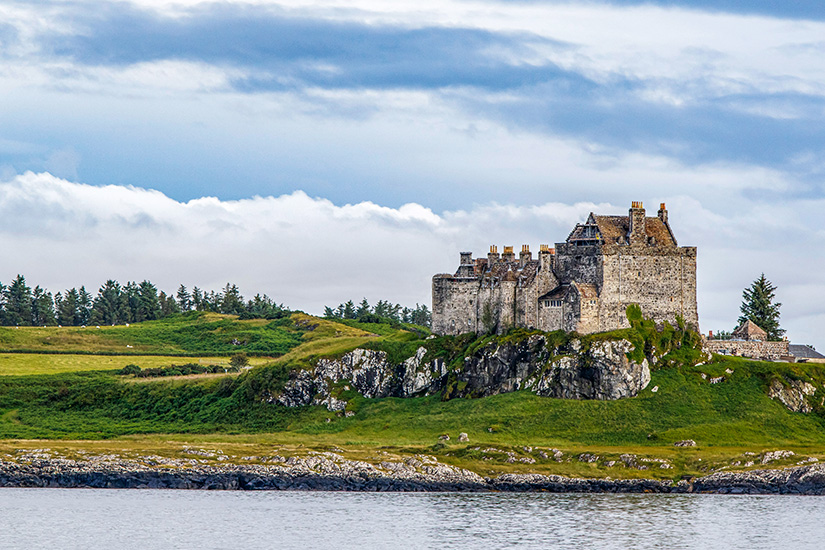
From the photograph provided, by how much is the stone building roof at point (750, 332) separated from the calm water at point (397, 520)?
38.7 m

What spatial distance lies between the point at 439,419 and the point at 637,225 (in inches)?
1183

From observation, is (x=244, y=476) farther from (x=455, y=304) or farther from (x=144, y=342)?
(x=144, y=342)

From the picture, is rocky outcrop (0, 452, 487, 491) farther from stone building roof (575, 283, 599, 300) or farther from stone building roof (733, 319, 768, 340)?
stone building roof (733, 319, 768, 340)

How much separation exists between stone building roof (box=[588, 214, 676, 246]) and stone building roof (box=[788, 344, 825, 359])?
21292 mm

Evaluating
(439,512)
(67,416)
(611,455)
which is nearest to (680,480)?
(611,455)

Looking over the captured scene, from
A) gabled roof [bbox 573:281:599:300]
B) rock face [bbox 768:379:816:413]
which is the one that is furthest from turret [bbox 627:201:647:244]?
rock face [bbox 768:379:816:413]

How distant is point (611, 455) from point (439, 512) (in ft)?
71.8

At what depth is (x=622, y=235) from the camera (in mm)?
124938

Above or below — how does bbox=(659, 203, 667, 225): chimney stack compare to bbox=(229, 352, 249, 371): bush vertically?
above

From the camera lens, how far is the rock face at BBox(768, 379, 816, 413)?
11550cm

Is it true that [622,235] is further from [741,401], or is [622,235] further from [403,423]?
[403,423]

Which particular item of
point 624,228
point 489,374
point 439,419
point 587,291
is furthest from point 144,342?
point 624,228

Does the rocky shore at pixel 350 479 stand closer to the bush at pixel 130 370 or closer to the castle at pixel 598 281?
the castle at pixel 598 281

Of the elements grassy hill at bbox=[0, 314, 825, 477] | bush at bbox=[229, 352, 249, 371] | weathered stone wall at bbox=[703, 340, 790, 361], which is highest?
weathered stone wall at bbox=[703, 340, 790, 361]
